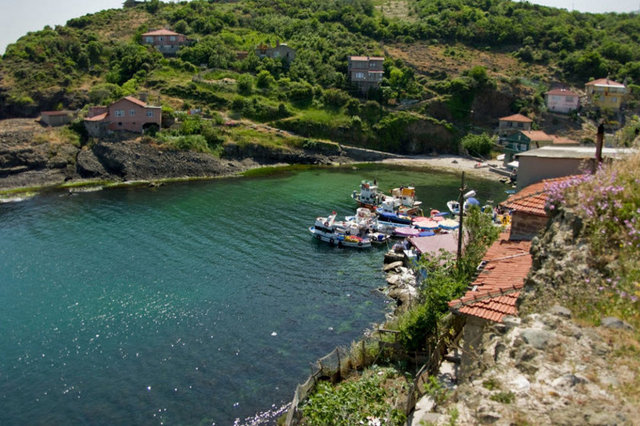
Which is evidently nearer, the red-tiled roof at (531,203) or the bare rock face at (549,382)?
the bare rock face at (549,382)

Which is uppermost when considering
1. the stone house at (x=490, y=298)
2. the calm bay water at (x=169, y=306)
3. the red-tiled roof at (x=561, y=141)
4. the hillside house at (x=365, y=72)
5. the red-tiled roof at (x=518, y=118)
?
the hillside house at (x=365, y=72)

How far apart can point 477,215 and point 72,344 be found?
25.1 m

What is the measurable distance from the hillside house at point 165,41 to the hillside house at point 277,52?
61.7 feet

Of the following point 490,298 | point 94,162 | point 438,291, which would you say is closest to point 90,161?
point 94,162

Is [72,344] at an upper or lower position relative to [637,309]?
lower

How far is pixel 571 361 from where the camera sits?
8875mm

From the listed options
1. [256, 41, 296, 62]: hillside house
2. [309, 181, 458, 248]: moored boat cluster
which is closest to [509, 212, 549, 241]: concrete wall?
[309, 181, 458, 248]: moored boat cluster

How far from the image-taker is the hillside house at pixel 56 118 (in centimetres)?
8712

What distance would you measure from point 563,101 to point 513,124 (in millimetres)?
15525

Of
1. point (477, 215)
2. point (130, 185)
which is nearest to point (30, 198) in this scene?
point (130, 185)

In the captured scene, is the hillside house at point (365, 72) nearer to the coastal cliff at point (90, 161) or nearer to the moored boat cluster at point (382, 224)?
the coastal cliff at point (90, 161)

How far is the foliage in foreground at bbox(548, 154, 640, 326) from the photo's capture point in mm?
9945

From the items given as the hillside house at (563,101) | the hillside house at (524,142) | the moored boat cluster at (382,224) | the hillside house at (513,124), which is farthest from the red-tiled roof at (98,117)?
the hillside house at (563,101)

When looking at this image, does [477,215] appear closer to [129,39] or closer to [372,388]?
[372,388]
